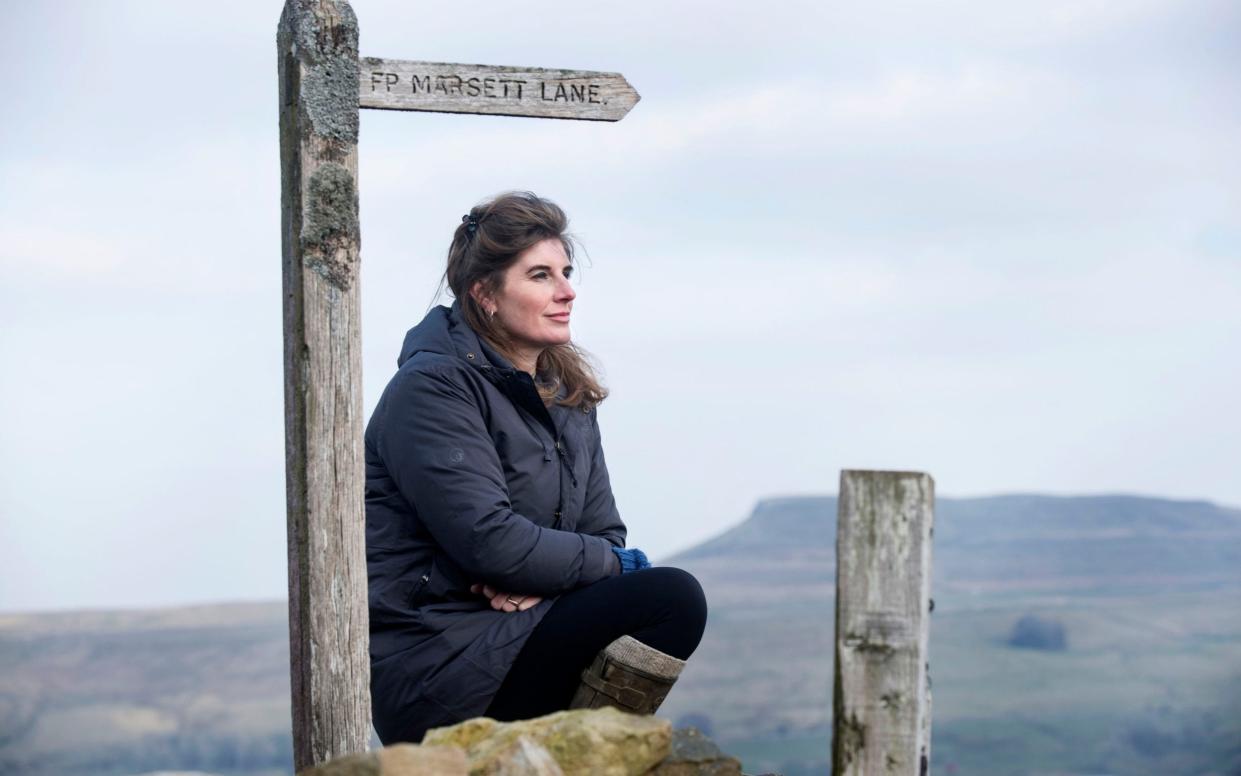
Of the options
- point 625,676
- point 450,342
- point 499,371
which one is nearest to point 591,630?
point 625,676

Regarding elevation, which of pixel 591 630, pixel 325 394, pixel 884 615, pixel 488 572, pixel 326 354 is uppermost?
pixel 326 354

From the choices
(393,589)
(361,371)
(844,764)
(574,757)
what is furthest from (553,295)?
(844,764)

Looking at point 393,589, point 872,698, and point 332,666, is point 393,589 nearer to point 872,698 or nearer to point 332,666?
point 332,666

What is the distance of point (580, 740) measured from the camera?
4.33 metres

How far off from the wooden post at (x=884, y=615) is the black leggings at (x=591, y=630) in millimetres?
1285

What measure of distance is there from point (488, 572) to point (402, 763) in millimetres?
1090

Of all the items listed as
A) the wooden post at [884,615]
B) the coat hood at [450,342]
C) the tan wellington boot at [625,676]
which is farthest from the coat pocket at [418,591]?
the wooden post at [884,615]

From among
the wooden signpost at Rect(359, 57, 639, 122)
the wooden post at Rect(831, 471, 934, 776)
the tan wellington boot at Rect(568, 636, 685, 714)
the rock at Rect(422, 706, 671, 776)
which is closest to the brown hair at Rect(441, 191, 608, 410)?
the wooden signpost at Rect(359, 57, 639, 122)

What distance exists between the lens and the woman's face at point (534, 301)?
5512 millimetres

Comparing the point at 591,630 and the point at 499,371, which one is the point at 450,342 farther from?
the point at 591,630

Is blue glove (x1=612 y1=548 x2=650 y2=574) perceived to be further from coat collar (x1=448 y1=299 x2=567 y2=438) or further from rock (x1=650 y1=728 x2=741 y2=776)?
rock (x1=650 y1=728 x2=741 y2=776)

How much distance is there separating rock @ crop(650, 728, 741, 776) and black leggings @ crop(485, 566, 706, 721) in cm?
60

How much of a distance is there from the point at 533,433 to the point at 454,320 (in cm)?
52

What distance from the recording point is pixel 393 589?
17.0 ft
